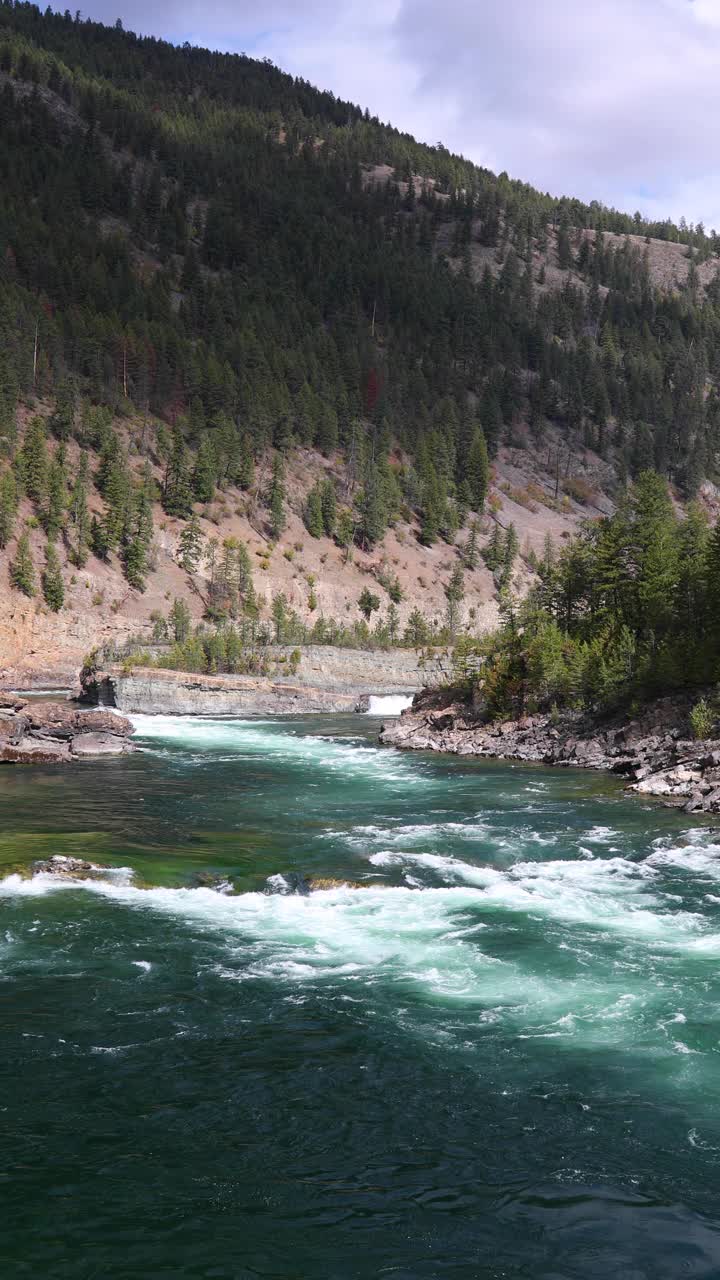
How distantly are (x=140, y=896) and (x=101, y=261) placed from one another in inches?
7544

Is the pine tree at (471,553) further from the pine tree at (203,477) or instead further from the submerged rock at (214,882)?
the submerged rock at (214,882)

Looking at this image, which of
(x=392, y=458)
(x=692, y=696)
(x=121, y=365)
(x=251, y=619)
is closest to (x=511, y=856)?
(x=692, y=696)

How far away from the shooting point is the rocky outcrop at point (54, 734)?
154ft

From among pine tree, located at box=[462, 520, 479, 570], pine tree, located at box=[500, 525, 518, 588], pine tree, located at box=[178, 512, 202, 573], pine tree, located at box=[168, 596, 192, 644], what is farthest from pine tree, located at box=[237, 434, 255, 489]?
pine tree, located at box=[500, 525, 518, 588]

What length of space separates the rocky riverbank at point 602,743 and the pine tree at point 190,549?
68.2 m

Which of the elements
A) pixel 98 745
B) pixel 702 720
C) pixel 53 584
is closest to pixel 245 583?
pixel 53 584

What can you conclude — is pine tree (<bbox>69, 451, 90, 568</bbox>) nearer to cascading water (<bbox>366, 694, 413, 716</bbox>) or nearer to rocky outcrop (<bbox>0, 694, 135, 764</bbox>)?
cascading water (<bbox>366, 694, 413, 716</bbox>)

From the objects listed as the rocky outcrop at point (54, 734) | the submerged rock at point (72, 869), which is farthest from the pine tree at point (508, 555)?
the submerged rock at point (72, 869)

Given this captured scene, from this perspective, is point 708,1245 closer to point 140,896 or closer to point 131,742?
point 140,896

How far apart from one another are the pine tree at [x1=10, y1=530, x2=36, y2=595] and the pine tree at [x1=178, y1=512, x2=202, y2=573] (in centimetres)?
2380

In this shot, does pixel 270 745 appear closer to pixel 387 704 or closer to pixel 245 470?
pixel 387 704

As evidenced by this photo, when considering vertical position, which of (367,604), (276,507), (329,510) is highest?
(329,510)

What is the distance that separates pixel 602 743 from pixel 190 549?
90.9m

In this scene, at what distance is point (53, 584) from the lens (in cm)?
11075
